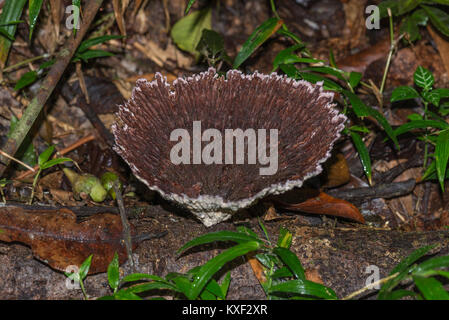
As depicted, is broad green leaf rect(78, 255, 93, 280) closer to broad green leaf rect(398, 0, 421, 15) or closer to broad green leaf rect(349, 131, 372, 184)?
broad green leaf rect(349, 131, 372, 184)

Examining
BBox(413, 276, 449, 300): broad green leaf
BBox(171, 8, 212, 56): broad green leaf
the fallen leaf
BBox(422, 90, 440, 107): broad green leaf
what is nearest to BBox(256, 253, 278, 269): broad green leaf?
the fallen leaf

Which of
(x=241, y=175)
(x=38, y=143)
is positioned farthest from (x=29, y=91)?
(x=241, y=175)

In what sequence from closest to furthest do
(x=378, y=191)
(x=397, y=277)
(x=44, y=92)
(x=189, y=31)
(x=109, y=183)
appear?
(x=397, y=277), (x=109, y=183), (x=44, y=92), (x=378, y=191), (x=189, y=31)

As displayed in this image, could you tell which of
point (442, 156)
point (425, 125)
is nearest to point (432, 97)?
point (425, 125)

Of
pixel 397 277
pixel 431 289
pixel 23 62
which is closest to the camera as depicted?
pixel 431 289

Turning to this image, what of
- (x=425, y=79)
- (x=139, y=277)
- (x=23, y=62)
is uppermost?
(x=23, y=62)

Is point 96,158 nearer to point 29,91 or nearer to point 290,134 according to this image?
point 29,91

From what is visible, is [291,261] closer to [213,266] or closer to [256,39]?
[213,266]
